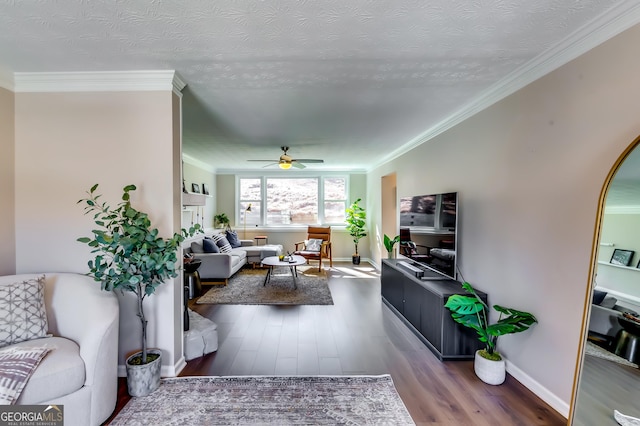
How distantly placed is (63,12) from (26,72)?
114 centimetres

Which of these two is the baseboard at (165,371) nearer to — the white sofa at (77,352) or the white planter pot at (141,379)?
the white planter pot at (141,379)

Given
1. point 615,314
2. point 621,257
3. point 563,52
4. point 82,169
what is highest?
point 563,52

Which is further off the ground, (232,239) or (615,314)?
(615,314)

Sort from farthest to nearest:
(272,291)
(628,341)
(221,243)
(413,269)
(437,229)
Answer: (221,243)
(272,291)
(413,269)
(437,229)
(628,341)

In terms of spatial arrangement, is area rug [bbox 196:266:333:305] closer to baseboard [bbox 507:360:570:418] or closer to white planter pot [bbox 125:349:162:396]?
white planter pot [bbox 125:349:162:396]

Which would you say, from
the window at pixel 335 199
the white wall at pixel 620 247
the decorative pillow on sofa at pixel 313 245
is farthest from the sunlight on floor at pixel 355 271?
the white wall at pixel 620 247

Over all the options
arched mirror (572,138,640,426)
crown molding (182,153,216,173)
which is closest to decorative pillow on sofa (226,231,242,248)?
crown molding (182,153,216,173)

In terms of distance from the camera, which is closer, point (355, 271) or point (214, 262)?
point (214, 262)

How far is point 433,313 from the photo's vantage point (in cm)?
260

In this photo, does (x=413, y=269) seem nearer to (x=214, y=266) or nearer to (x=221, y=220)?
(x=214, y=266)

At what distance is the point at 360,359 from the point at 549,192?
2065 millimetres

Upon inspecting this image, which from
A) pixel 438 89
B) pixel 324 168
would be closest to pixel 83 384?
pixel 438 89

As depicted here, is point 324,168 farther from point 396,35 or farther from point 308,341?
point 396,35

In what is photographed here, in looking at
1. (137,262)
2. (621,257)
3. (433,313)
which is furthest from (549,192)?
(137,262)
